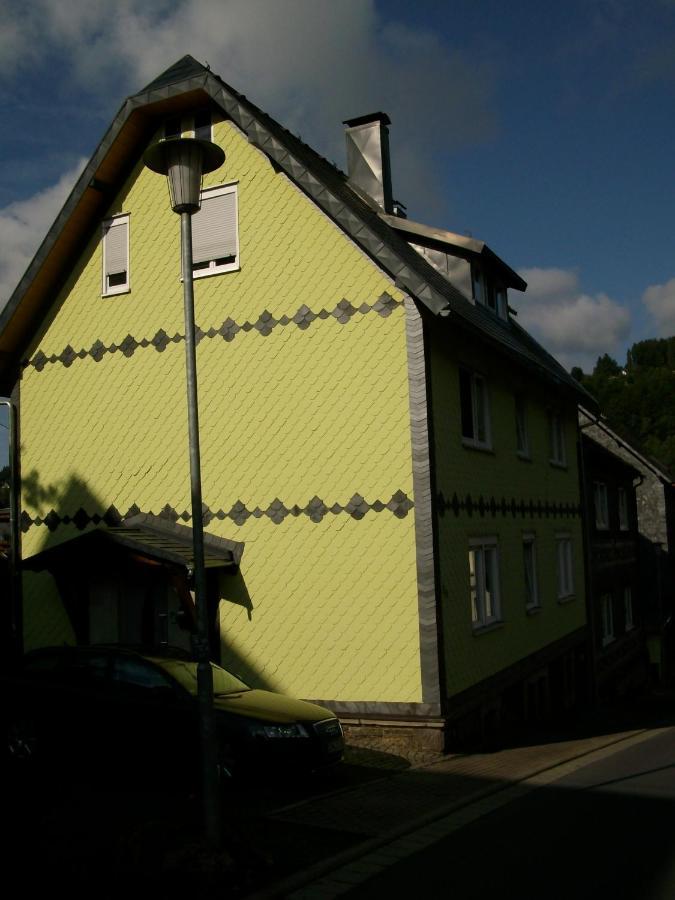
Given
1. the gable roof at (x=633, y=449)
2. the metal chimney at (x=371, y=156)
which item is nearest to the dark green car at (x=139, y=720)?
the metal chimney at (x=371, y=156)

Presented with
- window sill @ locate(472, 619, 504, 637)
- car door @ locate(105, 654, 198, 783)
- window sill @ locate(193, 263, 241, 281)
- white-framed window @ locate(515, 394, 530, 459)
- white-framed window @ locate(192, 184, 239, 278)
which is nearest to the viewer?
car door @ locate(105, 654, 198, 783)

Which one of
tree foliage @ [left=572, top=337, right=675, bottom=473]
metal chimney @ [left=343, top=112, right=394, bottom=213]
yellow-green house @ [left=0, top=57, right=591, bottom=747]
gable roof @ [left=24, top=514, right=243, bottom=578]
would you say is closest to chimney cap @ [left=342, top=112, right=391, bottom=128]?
metal chimney @ [left=343, top=112, right=394, bottom=213]

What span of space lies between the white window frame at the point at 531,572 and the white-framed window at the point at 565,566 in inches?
87.7

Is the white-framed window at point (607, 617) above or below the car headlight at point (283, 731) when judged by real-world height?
below

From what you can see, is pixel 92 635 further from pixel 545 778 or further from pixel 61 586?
pixel 545 778

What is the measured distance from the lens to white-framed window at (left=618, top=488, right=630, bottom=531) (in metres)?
31.5

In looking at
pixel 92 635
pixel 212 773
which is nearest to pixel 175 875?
pixel 212 773

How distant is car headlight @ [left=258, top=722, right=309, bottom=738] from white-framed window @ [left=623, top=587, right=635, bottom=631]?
22.4 meters

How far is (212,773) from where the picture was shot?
759cm

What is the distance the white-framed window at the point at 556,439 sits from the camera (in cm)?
2189

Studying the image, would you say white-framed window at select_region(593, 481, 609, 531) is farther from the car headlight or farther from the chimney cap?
the car headlight

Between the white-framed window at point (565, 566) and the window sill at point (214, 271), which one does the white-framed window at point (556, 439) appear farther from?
the window sill at point (214, 271)

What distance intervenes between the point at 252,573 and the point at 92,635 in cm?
322

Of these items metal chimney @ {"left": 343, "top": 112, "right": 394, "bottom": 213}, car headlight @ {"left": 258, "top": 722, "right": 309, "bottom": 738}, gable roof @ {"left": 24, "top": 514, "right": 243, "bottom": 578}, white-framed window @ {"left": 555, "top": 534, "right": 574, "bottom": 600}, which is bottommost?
car headlight @ {"left": 258, "top": 722, "right": 309, "bottom": 738}
